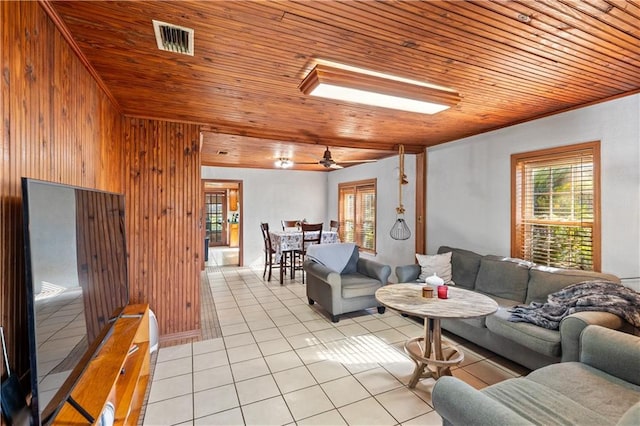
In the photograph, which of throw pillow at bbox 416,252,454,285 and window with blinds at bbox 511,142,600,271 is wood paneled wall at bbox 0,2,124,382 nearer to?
throw pillow at bbox 416,252,454,285

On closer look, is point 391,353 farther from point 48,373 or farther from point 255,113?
point 255,113

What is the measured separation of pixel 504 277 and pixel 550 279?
420 mm

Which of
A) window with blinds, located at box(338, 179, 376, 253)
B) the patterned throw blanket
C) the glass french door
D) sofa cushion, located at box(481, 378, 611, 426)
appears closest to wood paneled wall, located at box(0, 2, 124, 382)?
sofa cushion, located at box(481, 378, 611, 426)

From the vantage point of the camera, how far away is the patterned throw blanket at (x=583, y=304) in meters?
2.16

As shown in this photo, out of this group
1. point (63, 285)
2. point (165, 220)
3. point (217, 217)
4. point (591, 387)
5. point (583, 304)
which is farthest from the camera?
point (217, 217)

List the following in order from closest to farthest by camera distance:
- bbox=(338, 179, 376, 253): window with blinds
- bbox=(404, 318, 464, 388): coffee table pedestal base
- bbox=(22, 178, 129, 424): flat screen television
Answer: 1. bbox=(22, 178, 129, 424): flat screen television
2. bbox=(404, 318, 464, 388): coffee table pedestal base
3. bbox=(338, 179, 376, 253): window with blinds

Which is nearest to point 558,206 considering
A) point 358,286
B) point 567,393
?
point 567,393

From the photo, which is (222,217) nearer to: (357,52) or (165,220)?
(165,220)

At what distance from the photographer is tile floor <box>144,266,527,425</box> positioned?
203 cm

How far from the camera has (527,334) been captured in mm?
2314

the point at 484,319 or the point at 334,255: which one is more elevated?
the point at 334,255

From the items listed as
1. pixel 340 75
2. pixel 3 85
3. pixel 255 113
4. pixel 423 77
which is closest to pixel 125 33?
pixel 3 85

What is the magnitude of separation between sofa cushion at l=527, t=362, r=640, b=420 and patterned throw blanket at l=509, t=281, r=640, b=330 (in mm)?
607

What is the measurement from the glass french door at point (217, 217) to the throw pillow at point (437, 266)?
29.8 feet
